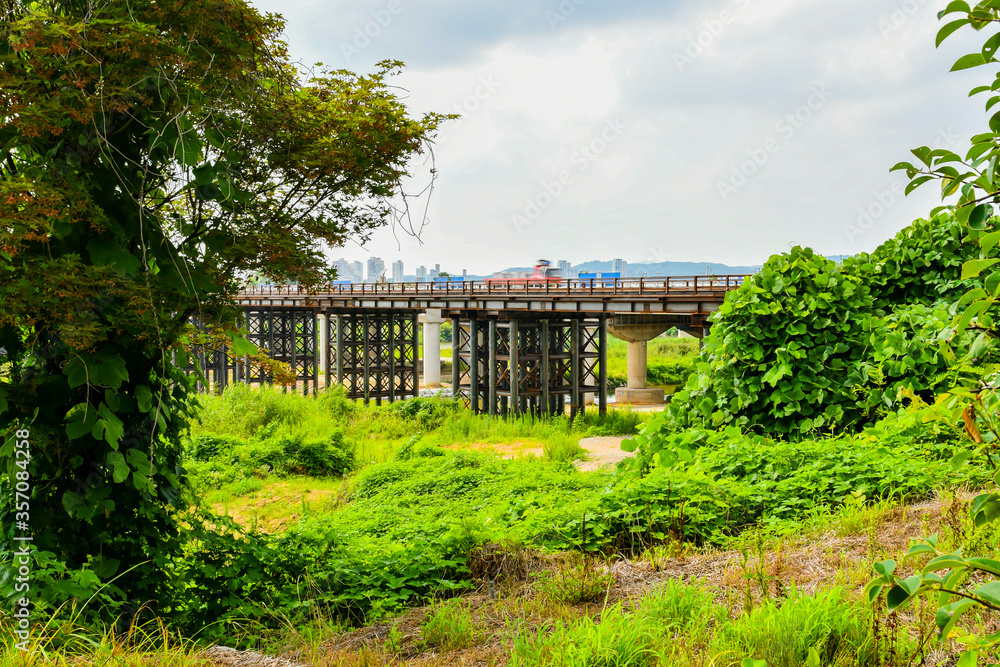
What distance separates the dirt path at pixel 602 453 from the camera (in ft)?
55.8

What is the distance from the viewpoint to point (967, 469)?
17.3ft

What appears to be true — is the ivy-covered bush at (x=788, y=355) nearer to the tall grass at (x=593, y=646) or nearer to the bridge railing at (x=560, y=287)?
the tall grass at (x=593, y=646)

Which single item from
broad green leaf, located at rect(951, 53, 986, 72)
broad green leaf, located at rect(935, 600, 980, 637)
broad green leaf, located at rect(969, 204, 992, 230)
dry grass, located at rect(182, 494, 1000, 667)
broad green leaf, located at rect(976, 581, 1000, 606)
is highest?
broad green leaf, located at rect(951, 53, 986, 72)

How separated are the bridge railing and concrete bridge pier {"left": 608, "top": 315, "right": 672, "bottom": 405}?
1372cm

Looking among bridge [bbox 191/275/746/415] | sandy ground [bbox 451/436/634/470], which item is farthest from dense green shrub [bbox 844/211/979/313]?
bridge [bbox 191/275/746/415]

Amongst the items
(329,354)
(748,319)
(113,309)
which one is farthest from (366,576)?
(329,354)

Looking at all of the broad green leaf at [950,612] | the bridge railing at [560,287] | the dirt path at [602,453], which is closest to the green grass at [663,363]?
the bridge railing at [560,287]

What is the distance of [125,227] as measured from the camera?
4.27 m

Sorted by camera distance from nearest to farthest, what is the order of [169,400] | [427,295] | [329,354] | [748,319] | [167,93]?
[167,93]
[169,400]
[748,319]
[427,295]
[329,354]

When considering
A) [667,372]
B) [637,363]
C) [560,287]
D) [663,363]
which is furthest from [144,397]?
[663,363]

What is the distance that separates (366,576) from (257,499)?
9.54 m

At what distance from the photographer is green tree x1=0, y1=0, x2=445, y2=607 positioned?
147 inches

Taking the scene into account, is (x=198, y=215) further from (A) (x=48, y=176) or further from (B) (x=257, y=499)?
(B) (x=257, y=499)

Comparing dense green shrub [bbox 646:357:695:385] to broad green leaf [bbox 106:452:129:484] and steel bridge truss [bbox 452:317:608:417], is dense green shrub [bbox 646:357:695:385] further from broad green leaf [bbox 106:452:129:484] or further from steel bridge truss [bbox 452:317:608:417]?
broad green leaf [bbox 106:452:129:484]
